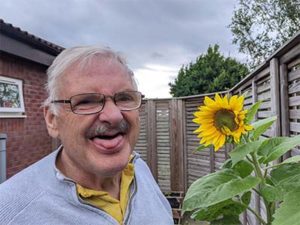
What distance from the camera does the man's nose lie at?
1.32 metres

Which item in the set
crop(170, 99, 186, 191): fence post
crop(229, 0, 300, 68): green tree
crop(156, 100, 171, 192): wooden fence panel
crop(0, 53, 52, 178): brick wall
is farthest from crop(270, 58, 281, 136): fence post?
crop(229, 0, 300, 68): green tree

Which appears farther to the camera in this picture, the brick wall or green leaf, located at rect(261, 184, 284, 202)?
the brick wall

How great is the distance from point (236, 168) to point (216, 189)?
0.56 ft

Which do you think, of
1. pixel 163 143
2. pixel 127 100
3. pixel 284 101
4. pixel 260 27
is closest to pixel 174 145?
pixel 163 143

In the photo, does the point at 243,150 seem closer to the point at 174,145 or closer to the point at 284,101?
the point at 284,101

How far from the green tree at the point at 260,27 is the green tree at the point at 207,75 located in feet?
10.4

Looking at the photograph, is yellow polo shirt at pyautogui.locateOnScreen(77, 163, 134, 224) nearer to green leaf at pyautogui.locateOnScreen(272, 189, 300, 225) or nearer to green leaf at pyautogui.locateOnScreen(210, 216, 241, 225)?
green leaf at pyautogui.locateOnScreen(210, 216, 241, 225)

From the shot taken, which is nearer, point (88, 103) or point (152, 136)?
point (88, 103)

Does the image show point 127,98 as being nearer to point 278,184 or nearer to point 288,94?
point 278,184

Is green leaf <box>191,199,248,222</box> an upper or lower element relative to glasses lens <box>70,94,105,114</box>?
lower

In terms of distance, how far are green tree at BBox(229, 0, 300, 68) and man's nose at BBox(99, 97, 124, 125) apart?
16.9 metres

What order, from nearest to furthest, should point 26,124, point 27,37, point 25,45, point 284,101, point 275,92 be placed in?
point 284,101 < point 275,92 < point 27,37 < point 25,45 < point 26,124

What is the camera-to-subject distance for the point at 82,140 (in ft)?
4.37

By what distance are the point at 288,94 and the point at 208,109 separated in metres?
1.32
